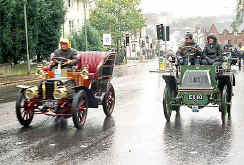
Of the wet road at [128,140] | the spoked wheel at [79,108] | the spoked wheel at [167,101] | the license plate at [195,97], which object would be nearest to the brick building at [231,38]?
the wet road at [128,140]

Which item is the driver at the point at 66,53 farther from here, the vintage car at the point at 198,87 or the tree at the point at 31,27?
the tree at the point at 31,27

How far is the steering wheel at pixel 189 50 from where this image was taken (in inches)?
428

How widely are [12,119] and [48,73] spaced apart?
1780mm

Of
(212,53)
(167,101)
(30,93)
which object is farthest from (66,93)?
(212,53)

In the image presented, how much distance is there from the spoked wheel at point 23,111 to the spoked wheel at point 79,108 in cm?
110

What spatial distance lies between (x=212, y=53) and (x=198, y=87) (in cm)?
162

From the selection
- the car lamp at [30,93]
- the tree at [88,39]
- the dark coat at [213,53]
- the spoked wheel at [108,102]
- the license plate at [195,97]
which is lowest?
the spoked wheel at [108,102]

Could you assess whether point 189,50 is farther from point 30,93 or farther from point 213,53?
point 30,93

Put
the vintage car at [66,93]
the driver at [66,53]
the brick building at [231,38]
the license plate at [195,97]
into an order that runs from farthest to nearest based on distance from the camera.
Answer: the brick building at [231,38]
the driver at [66,53]
the license plate at [195,97]
the vintage car at [66,93]

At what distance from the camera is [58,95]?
9.41 meters

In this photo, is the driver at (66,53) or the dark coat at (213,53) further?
the dark coat at (213,53)

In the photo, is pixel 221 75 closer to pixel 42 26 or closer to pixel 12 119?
pixel 12 119

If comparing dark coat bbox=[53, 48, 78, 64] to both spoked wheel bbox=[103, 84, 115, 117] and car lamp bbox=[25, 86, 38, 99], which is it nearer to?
spoked wheel bbox=[103, 84, 115, 117]

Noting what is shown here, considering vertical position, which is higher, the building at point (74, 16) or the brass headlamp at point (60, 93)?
the building at point (74, 16)
